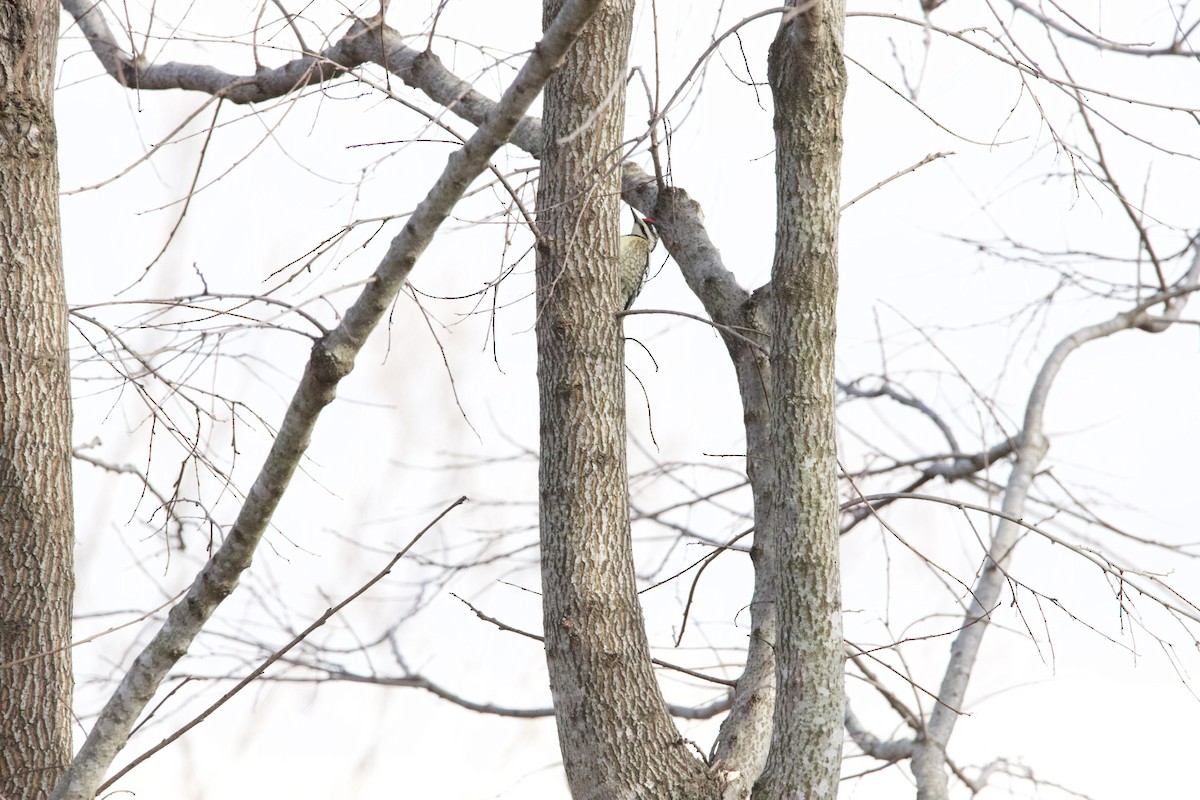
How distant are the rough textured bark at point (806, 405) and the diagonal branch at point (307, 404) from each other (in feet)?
2.46

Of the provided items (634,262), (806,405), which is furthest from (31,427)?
(634,262)

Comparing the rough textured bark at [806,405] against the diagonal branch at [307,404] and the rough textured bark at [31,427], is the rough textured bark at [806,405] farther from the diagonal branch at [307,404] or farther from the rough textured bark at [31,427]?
the rough textured bark at [31,427]

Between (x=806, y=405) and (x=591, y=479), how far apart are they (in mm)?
432

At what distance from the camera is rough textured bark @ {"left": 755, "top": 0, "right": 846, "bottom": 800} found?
6.35 feet

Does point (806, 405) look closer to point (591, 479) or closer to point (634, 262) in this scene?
point (591, 479)

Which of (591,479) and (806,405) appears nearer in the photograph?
(806,405)

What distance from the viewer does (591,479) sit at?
210 centimetres

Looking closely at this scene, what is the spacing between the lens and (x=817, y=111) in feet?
6.72

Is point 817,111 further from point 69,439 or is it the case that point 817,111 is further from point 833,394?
point 69,439

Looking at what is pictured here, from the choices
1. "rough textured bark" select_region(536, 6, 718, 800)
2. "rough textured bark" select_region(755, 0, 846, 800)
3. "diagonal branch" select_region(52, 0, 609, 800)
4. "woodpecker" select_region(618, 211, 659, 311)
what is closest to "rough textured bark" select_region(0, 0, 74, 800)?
"diagonal branch" select_region(52, 0, 609, 800)

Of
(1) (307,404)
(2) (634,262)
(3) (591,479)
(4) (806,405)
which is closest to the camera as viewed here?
(1) (307,404)

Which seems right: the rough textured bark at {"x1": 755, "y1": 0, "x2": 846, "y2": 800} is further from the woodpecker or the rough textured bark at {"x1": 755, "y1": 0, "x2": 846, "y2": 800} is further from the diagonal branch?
the woodpecker

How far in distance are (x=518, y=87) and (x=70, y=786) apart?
120cm

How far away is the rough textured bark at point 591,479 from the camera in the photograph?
202 cm
